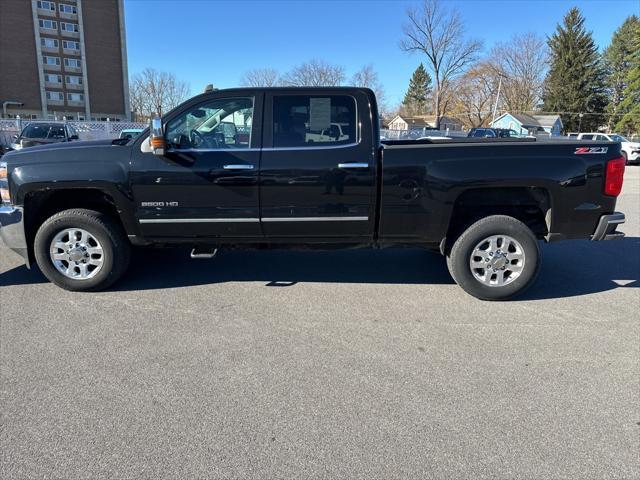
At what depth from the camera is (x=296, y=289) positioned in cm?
470

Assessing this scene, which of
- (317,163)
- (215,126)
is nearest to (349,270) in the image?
(317,163)

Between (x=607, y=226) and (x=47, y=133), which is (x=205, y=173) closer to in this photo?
(x=607, y=226)

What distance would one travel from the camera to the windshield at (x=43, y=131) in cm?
1725

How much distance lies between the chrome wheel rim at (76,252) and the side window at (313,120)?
211 centimetres

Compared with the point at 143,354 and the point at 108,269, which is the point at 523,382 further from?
the point at 108,269

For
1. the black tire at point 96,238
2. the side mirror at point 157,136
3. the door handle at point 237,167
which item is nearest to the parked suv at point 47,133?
the black tire at point 96,238

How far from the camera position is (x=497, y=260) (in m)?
4.41

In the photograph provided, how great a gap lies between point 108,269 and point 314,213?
84.6 inches

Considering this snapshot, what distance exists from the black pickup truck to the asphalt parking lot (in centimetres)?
53

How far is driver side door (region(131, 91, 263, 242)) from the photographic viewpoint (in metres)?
4.21

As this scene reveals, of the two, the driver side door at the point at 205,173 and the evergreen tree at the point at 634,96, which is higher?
the evergreen tree at the point at 634,96

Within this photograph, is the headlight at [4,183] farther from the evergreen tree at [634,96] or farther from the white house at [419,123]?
the white house at [419,123]

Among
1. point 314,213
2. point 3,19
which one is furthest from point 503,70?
point 314,213

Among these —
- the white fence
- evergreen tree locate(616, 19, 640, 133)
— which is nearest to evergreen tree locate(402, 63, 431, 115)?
evergreen tree locate(616, 19, 640, 133)
